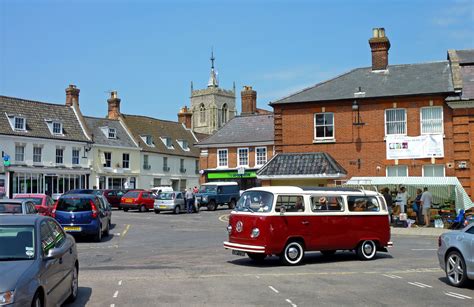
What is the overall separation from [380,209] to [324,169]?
1557 centimetres

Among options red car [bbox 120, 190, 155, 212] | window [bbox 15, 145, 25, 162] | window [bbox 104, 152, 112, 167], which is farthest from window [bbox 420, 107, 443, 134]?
window [bbox 104, 152, 112, 167]

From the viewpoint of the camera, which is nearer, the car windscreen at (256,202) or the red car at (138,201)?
the car windscreen at (256,202)

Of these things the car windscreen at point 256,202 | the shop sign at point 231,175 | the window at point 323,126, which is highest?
the window at point 323,126

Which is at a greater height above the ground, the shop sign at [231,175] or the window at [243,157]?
the window at [243,157]

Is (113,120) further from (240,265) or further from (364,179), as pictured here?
(240,265)

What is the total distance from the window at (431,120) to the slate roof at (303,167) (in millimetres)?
5024

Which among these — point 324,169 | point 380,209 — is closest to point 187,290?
point 380,209

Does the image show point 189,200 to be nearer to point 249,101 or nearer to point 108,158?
point 108,158

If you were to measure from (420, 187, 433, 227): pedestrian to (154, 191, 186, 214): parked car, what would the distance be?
17.5 m

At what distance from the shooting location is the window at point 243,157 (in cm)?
5362

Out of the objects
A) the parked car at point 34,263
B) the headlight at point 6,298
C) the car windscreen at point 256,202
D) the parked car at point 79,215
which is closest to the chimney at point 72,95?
the parked car at point 79,215

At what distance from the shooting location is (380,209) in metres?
15.8

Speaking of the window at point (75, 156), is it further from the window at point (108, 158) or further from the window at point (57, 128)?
the window at point (108, 158)

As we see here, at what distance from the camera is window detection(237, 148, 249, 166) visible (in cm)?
5362
